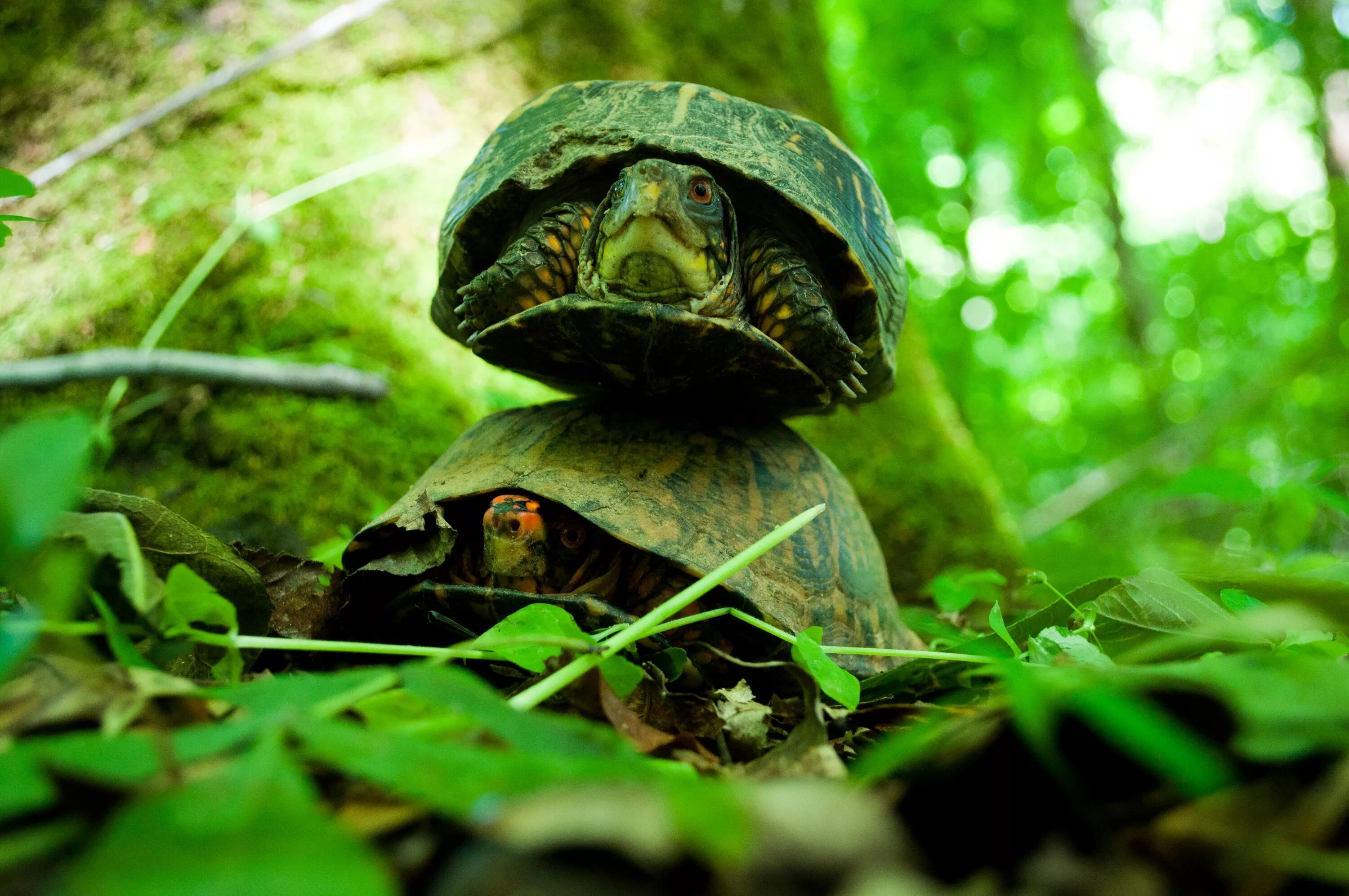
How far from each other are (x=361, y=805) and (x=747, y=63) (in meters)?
4.00

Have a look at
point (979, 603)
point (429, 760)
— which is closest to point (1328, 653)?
point (429, 760)

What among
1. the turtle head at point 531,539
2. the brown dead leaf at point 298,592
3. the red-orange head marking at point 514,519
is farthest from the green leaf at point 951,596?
the brown dead leaf at point 298,592

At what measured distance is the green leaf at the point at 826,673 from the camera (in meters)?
1.15

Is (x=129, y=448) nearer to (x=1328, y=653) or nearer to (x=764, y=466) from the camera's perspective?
(x=764, y=466)

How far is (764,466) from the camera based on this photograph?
1.86 m

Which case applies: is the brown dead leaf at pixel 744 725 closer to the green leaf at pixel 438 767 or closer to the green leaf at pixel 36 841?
the green leaf at pixel 438 767

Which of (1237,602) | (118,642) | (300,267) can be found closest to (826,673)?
(1237,602)

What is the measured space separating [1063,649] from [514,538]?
0.95m

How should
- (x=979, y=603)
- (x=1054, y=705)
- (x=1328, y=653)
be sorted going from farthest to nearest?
(x=979, y=603)
(x=1328, y=653)
(x=1054, y=705)

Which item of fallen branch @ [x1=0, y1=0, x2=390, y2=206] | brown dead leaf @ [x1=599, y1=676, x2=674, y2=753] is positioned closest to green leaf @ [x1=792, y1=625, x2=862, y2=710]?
brown dead leaf @ [x1=599, y1=676, x2=674, y2=753]

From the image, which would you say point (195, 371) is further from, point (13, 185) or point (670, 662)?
point (670, 662)

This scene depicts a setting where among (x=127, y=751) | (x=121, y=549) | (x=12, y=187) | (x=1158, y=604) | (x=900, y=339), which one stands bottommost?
(x=1158, y=604)

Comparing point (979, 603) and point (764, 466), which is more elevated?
point (764, 466)

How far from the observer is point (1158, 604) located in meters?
1.34
